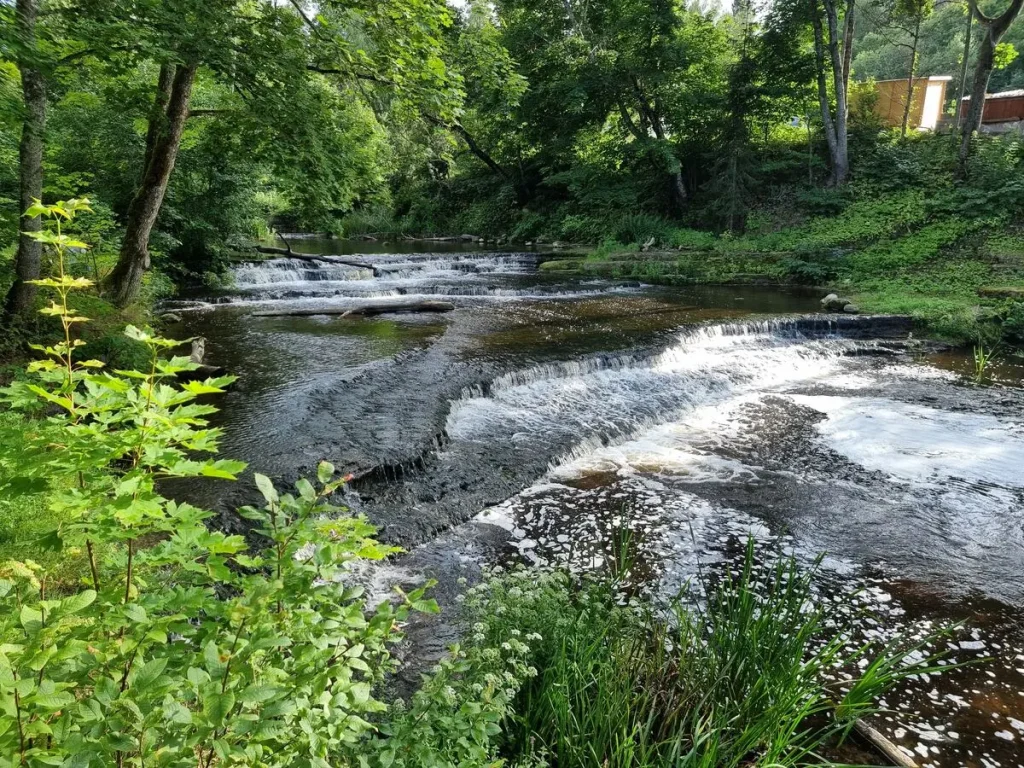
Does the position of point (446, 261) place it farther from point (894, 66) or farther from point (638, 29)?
point (894, 66)

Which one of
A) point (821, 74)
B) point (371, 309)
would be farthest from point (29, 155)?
point (821, 74)

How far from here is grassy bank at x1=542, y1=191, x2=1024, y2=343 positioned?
12.0 meters

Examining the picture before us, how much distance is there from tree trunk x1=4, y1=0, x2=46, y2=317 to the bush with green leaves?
14.5 ft

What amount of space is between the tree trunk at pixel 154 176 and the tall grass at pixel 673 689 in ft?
25.2

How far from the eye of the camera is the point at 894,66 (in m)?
47.5

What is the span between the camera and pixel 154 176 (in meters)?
7.87

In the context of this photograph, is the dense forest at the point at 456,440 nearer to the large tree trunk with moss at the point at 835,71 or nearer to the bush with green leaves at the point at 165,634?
the bush with green leaves at the point at 165,634

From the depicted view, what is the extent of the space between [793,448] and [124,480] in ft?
22.2

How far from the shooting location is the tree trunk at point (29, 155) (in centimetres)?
464

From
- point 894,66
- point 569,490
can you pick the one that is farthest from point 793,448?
point 894,66

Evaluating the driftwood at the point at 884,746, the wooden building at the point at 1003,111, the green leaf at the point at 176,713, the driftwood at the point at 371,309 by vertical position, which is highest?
the wooden building at the point at 1003,111

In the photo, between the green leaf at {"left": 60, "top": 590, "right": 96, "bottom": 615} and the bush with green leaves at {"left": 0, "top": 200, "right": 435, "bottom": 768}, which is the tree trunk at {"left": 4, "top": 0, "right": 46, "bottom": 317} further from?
the green leaf at {"left": 60, "top": 590, "right": 96, "bottom": 615}

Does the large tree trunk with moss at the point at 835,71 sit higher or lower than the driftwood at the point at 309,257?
higher

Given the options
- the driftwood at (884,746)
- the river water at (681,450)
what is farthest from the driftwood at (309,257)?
the driftwood at (884,746)
